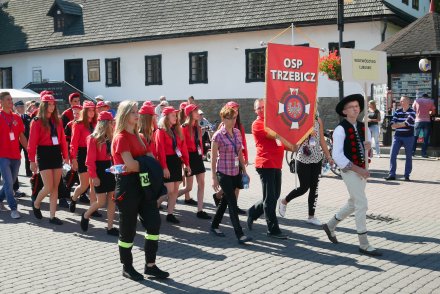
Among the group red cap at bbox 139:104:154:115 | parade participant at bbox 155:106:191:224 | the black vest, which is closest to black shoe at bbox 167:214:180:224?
parade participant at bbox 155:106:191:224

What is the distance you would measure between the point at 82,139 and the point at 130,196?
3666 millimetres

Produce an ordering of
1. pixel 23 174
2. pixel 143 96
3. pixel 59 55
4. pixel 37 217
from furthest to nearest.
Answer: pixel 59 55 → pixel 143 96 → pixel 23 174 → pixel 37 217

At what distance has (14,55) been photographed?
3738cm

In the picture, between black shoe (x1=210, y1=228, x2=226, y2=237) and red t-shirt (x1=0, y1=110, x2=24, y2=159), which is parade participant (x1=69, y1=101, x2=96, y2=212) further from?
black shoe (x1=210, y1=228, x2=226, y2=237)

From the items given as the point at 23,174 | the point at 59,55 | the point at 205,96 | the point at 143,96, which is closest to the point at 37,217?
the point at 23,174

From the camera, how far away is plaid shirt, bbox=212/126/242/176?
777 cm

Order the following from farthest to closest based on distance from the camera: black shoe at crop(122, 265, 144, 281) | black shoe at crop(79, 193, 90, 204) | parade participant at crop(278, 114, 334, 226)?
black shoe at crop(79, 193, 90, 204) < parade participant at crop(278, 114, 334, 226) < black shoe at crop(122, 265, 144, 281)

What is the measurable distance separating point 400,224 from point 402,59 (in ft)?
38.7

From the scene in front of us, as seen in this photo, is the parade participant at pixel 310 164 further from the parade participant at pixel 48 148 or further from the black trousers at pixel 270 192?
the parade participant at pixel 48 148

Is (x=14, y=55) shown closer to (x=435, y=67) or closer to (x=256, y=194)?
(x=435, y=67)

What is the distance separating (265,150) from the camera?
25.9 ft

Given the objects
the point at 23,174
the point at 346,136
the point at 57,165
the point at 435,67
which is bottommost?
the point at 23,174

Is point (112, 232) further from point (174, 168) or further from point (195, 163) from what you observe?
point (195, 163)

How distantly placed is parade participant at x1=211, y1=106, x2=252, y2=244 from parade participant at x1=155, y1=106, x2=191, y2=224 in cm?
124
